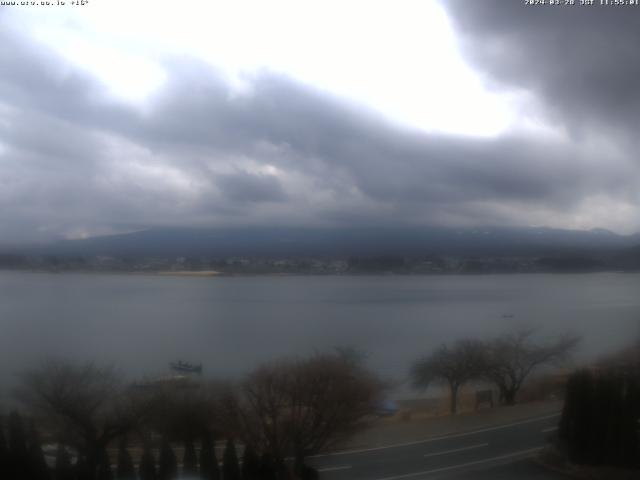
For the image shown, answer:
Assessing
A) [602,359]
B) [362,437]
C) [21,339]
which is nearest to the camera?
[362,437]

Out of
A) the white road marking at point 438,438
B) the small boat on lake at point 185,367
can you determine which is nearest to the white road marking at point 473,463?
the white road marking at point 438,438

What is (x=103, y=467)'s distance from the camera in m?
3.35

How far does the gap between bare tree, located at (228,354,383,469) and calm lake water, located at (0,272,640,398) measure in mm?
156

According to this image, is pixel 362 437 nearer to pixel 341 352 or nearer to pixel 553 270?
pixel 341 352

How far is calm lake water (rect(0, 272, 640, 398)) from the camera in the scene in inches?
149

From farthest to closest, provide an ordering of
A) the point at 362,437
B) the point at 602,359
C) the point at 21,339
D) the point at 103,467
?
the point at 602,359, the point at 21,339, the point at 362,437, the point at 103,467

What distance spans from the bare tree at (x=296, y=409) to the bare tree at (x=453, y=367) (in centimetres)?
51

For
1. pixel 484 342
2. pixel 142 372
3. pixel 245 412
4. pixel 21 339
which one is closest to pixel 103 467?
pixel 142 372

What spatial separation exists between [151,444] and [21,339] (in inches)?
49.9

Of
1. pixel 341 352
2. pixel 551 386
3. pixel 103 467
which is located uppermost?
pixel 341 352

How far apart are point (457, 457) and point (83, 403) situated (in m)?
2.43

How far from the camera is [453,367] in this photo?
400 cm

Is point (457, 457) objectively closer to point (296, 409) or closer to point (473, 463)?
point (473, 463)

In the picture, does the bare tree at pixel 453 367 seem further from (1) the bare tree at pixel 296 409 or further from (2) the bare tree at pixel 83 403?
(2) the bare tree at pixel 83 403
